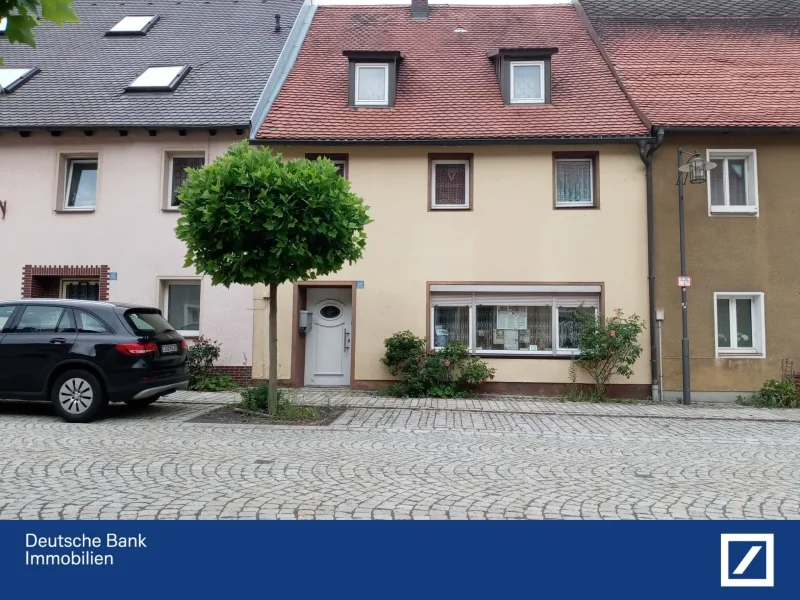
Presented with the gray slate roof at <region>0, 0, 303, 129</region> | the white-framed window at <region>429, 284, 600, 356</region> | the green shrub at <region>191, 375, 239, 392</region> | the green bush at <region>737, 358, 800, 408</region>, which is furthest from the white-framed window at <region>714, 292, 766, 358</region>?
the gray slate roof at <region>0, 0, 303, 129</region>

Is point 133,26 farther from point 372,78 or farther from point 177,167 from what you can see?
point 372,78

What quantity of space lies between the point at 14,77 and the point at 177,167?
5.36 m

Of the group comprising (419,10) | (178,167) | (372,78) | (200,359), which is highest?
(419,10)

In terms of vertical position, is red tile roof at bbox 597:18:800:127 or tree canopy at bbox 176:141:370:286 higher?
red tile roof at bbox 597:18:800:127

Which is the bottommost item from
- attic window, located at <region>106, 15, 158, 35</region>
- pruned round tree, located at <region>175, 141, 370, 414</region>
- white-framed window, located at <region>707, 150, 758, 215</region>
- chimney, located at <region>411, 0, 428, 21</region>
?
pruned round tree, located at <region>175, 141, 370, 414</region>

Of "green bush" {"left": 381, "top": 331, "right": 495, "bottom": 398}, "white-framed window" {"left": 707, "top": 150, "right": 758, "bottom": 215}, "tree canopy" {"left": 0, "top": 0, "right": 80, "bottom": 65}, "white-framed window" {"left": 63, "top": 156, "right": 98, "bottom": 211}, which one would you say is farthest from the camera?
"white-framed window" {"left": 63, "top": 156, "right": 98, "bottom": 211}

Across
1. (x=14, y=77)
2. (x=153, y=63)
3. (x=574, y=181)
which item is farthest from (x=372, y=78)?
(x=14, y=77)

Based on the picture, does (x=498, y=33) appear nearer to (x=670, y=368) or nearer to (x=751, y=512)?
(x=670, y=368)

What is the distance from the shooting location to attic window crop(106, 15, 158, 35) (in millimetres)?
15852

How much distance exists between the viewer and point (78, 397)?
753 centimetres

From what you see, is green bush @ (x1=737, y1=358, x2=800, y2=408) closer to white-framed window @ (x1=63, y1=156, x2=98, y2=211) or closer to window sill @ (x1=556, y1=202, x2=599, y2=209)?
window sill @ (x1=556, y1=202, x2=599, y2=209)

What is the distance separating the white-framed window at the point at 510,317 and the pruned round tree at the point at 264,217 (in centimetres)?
419

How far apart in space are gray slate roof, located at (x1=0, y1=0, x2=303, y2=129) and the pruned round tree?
15.1ft

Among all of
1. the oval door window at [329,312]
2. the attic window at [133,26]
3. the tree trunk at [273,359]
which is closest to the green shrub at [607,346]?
the oval door window at [329,312]
